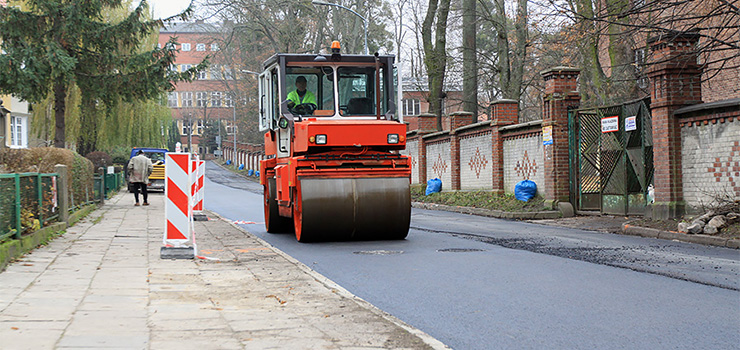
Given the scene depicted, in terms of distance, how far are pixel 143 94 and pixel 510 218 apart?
520 inches

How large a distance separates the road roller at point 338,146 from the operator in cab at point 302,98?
0.02 metres

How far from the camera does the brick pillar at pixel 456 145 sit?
90.9 ft

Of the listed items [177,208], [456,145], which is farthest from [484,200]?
[177,208]

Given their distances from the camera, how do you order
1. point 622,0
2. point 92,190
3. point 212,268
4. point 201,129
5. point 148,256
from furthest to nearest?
point 201,129 → point 92,190 → point 622,0 → point 148,256 → point 212,268

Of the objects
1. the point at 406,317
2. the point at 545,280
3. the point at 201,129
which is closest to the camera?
the point at 406,317

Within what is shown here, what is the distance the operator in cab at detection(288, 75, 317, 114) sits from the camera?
510 inches

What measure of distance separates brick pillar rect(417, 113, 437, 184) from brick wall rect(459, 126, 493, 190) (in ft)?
14.8

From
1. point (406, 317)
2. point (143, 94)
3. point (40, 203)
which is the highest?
point (143, 94)

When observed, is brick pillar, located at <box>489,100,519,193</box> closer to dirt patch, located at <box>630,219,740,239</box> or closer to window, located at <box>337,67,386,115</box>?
dirt patch, located at <box>630,219,740,239</box>

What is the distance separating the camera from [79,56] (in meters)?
25.7

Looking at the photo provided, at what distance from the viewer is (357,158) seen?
12.1 meters

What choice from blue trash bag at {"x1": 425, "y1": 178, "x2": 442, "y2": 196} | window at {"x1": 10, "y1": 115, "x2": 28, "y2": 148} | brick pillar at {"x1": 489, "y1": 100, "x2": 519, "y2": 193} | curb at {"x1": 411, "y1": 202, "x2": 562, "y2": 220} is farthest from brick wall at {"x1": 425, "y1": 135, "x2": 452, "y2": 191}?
window at {"x1": 10, "y1": 115, "x2": 28, "y2": 148}

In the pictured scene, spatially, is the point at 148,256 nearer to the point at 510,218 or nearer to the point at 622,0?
the point at 622,0

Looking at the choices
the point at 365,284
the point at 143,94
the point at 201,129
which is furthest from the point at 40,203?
the point at 201,129
